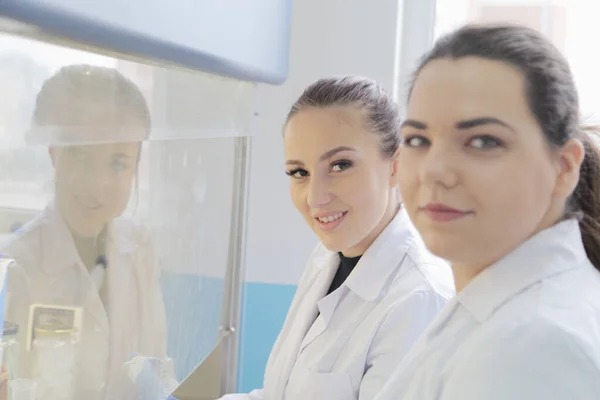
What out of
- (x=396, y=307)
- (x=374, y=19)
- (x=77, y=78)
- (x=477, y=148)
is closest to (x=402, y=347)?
(x=396, y=307)

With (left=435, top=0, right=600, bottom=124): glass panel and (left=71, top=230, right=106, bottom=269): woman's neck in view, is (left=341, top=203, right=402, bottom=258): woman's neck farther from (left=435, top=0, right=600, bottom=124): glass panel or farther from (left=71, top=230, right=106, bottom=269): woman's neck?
(left=435, top=0, right=600, bottom=124): glass panel

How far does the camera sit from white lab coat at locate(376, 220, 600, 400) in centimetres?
59

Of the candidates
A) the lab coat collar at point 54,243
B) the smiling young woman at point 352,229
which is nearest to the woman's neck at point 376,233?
the smiling young woman at point 352,229

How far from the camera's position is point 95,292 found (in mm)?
878

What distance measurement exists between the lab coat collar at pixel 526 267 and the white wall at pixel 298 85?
1.30m

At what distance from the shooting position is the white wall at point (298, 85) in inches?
78.4

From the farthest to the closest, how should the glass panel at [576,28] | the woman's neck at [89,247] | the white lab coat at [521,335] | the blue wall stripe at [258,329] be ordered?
the blue wall stripe at [258,329], the glass panel at [576,28], the woman's neck at [89,247], the white lab coat at [521,335]

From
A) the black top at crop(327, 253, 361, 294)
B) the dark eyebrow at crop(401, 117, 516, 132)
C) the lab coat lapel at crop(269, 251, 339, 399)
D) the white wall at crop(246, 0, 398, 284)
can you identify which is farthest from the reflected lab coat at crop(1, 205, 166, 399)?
the white wall at crop(246, 0, 398, 284)

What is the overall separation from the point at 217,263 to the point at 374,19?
0.87 metres

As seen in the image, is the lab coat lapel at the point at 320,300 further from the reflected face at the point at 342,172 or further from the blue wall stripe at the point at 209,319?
the blue wall stripe at the point at 209,319

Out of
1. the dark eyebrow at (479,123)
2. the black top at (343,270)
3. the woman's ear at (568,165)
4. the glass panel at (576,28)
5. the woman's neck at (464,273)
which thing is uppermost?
the glass panel at (576,28)

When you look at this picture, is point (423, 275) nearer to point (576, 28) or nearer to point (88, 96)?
point (88, 96)

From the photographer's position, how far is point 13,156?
65 centimetres

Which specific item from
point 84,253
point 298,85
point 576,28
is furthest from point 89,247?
point 576,28
